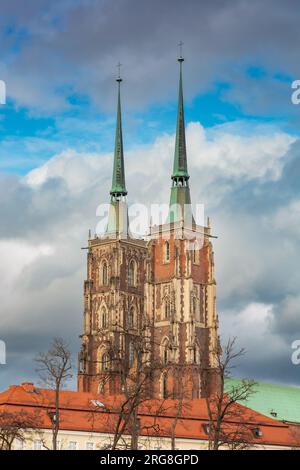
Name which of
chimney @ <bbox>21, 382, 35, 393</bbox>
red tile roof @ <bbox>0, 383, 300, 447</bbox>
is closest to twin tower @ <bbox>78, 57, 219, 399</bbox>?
red tile roof @ <bbox>0, 383, 300, 447</bbox>

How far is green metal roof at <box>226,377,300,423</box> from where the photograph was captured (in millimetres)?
154750

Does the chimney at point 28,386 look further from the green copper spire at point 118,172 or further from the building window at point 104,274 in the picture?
the green copper spire at point 118,172

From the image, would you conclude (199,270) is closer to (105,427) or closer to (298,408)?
(298,408)

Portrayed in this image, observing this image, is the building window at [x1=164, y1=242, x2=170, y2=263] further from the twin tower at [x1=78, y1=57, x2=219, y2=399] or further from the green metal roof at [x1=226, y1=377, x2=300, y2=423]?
the green metal roof at [x1=226, y1=377, x2=300, y2=423]

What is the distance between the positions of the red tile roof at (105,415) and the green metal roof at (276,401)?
1114 inches

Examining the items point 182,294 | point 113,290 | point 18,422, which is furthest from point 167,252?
point 18,422

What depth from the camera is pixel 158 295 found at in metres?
160

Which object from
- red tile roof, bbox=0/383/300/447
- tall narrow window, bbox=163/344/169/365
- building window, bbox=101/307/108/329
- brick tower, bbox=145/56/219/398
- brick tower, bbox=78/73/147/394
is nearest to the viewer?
red tile roof, bbox=0/383/300/447

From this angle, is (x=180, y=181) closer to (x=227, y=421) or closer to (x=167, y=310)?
(x=167, y=310)

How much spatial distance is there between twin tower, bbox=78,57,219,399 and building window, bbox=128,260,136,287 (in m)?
0.16

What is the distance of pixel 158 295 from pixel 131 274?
24.8ft

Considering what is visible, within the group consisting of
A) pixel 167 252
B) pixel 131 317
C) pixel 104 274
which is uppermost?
pixel 167 252

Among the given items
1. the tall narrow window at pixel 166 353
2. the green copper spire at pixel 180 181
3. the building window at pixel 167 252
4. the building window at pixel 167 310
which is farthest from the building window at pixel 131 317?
the green copper spire at pixel 180 181

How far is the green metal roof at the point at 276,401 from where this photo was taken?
154750 millimetres
